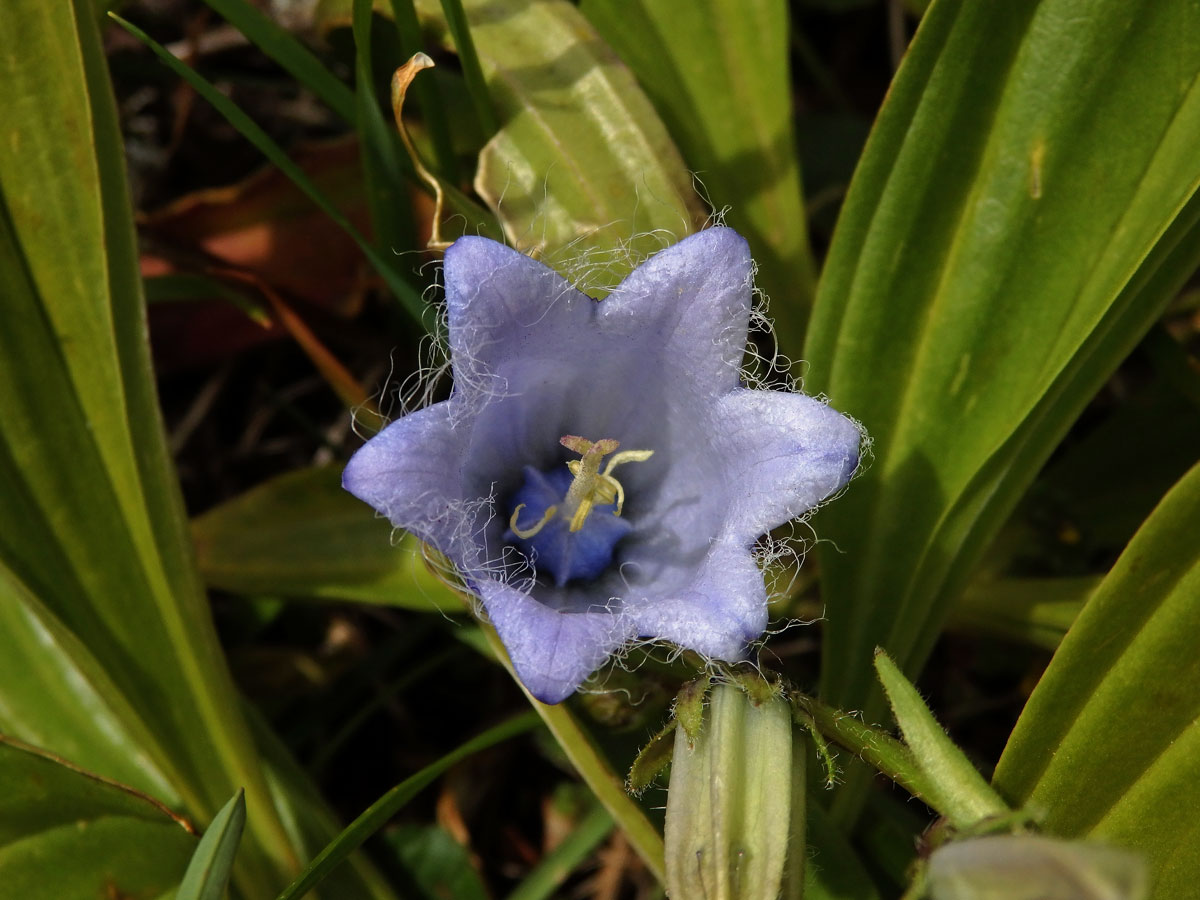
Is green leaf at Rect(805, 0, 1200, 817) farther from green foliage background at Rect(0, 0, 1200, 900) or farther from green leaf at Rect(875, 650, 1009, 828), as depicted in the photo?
green leaf at Rect(875, 650, 1009, 828)

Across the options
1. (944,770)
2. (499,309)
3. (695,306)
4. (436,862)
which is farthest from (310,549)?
(944,770)

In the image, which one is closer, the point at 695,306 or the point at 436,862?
the point at 695,306

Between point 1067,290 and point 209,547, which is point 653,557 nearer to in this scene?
point 1067,290

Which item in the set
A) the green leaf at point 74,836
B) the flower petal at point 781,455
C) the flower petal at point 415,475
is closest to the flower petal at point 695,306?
the flower petal at point 781,455

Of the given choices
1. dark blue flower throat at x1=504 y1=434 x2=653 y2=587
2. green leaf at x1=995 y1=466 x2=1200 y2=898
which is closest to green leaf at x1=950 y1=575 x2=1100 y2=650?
green leaf at x1=995 y1=466 x2=1200 y2=898

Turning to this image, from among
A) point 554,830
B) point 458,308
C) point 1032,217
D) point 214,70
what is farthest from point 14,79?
point 554,830

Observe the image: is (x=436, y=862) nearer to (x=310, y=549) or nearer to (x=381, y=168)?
(x=310, y=549)
